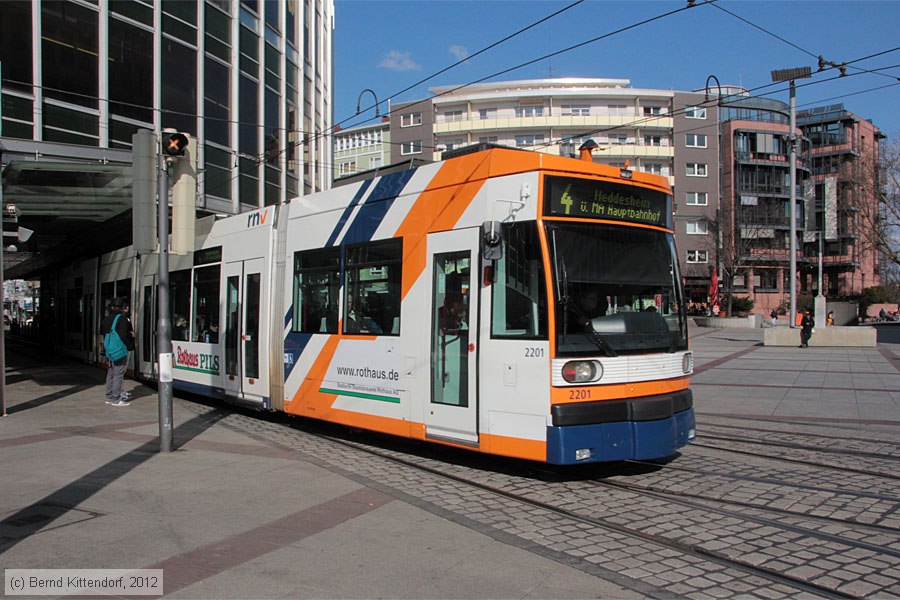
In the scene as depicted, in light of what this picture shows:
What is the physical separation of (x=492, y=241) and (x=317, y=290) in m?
3.55

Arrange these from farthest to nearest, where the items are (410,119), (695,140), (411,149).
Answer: (411,149) < (410,119) < (695,140)

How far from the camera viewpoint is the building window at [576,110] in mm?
63031

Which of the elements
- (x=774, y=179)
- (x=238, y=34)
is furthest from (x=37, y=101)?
(x=774, y=179)

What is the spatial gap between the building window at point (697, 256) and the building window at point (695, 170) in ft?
23.7

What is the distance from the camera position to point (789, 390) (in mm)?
14953

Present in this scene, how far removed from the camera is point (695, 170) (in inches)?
2542

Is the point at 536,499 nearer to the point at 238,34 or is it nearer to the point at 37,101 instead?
the point at 37,101

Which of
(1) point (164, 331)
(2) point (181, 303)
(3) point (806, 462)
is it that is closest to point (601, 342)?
(3) point (806, 462)

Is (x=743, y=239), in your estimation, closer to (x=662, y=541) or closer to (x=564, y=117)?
(x=564, y=117)

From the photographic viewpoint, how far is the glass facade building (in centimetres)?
1683

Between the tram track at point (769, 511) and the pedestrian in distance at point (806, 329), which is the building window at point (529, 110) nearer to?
the pedestrian in distance at point (806, 329)

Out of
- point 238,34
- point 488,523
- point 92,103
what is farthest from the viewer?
point 238,34

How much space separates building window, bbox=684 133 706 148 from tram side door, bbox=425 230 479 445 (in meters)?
62.4

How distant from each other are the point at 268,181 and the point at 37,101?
9.56 meters
